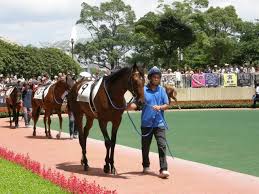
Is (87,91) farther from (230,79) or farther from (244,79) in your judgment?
(244,79)

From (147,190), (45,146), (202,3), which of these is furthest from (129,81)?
(202,3)

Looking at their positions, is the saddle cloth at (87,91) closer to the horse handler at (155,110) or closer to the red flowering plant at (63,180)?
the horse handler at (155,110)

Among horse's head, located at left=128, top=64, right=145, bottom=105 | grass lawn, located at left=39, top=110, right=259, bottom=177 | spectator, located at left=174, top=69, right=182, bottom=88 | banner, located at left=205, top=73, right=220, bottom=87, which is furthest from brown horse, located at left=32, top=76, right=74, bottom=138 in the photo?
banner, located at left=205, top=73, right=220, bottom=87

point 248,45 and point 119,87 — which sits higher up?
point 248,45

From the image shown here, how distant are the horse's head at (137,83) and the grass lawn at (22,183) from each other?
6.69 ft

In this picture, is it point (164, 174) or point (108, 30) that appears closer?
point (164, 174)

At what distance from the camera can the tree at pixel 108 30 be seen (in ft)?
220

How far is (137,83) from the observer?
886 centimetres

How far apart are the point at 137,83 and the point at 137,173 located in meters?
1.78

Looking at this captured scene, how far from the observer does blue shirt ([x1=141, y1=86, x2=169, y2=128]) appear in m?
9.28

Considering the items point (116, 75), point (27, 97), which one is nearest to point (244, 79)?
point (27, 97)

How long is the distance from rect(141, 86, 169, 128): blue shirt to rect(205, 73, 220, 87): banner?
24892 mm

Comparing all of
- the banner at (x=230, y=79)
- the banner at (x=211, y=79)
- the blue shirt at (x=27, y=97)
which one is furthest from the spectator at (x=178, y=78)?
the blue shirt at (x=27, y=97)

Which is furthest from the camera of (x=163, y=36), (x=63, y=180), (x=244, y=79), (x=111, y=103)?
(x=163, y=36)
